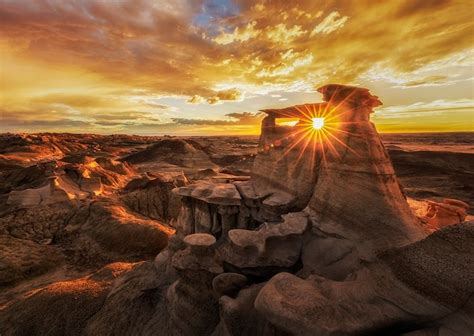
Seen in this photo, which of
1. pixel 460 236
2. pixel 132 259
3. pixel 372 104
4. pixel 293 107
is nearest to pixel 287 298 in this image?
pixel 460 236

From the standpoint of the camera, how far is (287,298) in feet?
15.4

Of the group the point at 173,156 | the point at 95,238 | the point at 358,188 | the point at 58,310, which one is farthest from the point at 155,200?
the point at 173,156

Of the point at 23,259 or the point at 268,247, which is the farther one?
the point at 23,259

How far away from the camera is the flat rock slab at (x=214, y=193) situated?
29.7 ft

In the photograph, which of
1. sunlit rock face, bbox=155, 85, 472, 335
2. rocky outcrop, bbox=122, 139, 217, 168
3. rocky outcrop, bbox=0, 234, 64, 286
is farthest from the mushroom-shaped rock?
rocky outcrop, bbox=122, 139, 217, 168

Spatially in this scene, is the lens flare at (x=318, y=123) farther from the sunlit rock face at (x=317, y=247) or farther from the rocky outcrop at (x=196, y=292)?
the rocky outcrop at (x=196, y=292)

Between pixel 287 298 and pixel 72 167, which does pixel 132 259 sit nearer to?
pixel 287 298

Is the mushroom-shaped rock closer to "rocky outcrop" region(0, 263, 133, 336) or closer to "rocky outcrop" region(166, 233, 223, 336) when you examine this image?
"rocky outcrop" region(166, 233, 223, 336)

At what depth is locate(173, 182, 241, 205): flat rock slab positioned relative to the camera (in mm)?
9062

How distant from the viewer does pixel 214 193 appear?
9320 mm

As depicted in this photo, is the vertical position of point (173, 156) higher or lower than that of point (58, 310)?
lower

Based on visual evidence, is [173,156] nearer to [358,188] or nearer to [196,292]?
[196,292]

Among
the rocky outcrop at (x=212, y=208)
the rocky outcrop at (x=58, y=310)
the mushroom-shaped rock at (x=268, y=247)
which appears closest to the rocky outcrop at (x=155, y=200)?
the rocky outcrop at (x=58, y=310)

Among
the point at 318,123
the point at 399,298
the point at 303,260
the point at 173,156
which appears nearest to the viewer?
the point at 399,298
